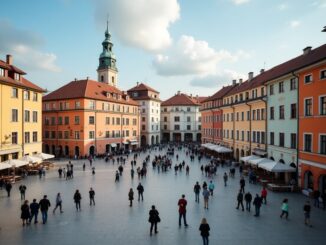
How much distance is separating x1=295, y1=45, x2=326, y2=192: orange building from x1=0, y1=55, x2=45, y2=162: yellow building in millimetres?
32003

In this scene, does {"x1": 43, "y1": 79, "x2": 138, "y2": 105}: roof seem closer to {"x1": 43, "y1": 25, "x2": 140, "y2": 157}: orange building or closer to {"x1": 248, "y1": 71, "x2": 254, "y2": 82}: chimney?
{"x1": 43, "y1": 25, "x2": 140, "y2": 157}: orange building

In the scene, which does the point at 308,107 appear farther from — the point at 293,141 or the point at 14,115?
the point at 14,115

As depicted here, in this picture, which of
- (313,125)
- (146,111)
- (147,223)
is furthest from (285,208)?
(146,111)

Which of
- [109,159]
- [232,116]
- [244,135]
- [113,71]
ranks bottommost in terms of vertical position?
[109,159]

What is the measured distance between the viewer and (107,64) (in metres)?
71.9

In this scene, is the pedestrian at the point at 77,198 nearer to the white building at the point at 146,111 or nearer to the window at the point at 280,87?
the window at the point at 280,87

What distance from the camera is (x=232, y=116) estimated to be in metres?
43.4

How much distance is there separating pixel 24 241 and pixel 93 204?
6457 mm

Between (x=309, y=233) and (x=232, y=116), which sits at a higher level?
(x=232, y=116)

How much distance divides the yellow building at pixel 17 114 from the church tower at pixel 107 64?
120 ft

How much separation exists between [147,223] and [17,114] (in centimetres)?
2575

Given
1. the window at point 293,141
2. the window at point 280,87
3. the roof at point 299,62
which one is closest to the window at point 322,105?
the roof at point 299,62

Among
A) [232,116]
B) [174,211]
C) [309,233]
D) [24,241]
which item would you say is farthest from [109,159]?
[309,233]

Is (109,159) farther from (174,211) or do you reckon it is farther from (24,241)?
(24,241)
